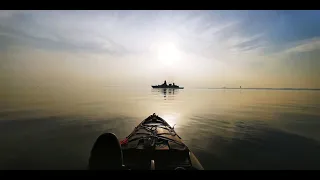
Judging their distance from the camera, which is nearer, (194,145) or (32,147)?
(32,147)

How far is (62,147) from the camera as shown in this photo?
1222cm

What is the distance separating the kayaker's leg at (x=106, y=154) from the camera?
4.44m

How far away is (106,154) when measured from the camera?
4.57 m

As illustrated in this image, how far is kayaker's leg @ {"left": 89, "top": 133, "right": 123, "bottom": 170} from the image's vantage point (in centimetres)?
444

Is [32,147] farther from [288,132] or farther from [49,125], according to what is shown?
[288,132]
